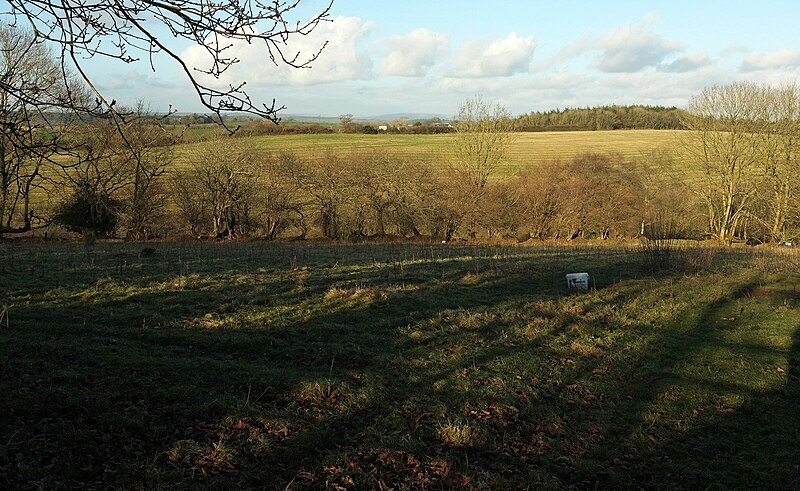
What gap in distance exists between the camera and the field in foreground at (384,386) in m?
4.35

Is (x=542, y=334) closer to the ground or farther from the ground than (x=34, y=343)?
closer to the ground

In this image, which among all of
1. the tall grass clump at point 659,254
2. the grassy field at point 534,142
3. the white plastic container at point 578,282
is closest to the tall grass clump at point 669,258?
the tall grass clump at point 659,254

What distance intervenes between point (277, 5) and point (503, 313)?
708 centimetres

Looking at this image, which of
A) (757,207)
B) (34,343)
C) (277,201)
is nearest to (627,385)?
(34,343)

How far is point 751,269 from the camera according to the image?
15.1 metres

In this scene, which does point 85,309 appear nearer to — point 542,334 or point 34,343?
point 34,343

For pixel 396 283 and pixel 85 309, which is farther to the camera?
pixel 396 283

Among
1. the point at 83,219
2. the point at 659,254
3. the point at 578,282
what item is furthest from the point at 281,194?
the point at 578,282

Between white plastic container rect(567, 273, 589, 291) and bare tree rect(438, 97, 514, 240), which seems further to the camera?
bare tree rect(438, 97, 514, 240)

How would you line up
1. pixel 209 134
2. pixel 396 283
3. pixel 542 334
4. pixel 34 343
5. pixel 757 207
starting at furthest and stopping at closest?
1. pixel 757 207
2. pixel 209 134
3. pixel 396 283
4. pixel 542 334
5. pixel 34 343

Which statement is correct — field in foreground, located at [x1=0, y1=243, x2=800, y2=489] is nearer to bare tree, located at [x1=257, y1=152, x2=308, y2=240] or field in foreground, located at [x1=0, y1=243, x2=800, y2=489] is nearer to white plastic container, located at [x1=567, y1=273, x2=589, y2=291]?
white plastic container, located at [x1=567, y1=273, x2=589, y2=291]

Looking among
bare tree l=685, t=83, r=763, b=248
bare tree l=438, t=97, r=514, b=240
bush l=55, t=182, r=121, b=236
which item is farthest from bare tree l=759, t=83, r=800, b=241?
bush l=55, t=182, r=121, b=236

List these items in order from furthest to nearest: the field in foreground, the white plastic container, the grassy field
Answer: the grassy field
the white plastic container
the field in foreground

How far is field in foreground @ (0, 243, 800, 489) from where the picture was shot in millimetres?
4348
